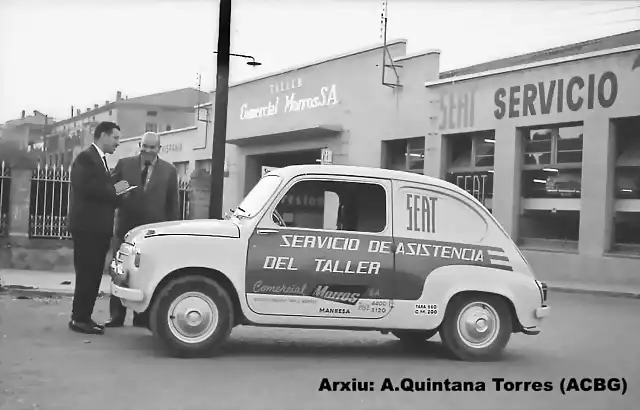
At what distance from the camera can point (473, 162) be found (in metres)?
24.0

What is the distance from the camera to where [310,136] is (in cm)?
2980

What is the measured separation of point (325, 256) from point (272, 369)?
1.15m

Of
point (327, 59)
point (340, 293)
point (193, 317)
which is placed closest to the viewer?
point (193, 317)

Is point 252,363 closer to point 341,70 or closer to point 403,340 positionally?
point 403,340

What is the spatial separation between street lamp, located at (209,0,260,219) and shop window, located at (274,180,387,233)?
17.3 ft

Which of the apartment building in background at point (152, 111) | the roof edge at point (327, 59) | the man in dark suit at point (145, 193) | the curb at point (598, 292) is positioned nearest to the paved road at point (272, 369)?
the man in dark suit at point (145, 193)

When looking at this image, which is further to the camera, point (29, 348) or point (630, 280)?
point (630, 280)

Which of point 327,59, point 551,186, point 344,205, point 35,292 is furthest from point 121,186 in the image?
point 327,59

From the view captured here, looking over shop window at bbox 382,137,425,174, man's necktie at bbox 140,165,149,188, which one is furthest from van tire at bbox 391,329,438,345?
shop window at bbox 382,137,425,174

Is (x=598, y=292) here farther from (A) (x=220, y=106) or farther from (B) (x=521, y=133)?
(A) (x=220, y=106)

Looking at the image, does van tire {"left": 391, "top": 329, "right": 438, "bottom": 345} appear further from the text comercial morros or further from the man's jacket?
the text comercial morros

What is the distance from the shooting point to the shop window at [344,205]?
7509 mm

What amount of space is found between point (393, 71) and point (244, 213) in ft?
63.8

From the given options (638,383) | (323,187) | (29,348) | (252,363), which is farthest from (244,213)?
(638,383)
